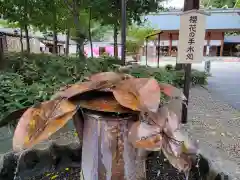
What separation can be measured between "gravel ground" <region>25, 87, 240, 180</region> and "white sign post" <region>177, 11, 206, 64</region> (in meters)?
1.20

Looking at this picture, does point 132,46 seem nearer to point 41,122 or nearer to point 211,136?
point 211,136

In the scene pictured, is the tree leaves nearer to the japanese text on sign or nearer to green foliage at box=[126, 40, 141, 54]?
the japanese text on sign

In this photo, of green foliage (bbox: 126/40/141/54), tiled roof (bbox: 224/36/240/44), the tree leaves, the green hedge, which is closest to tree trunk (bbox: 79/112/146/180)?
the tree leaves

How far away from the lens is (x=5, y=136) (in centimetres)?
404

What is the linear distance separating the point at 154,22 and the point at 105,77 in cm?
2707

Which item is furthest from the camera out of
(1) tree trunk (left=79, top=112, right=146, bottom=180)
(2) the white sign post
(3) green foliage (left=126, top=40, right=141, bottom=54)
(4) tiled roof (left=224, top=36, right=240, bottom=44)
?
(4) tiled roof (left=224, top=36, right=240, bottom=44)

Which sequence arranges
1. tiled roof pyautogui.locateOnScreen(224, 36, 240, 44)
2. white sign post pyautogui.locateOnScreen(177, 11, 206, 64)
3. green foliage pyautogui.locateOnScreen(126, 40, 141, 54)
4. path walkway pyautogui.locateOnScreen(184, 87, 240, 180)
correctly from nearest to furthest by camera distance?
path walkway pyautogui.locateOnScreen(184, 87, 240, 180)
white sign post pyautogui.locateOnScreen(177, 11, 206, 64)
green foliage pyautogui.locateOnScreen(126, 40, 141, 54)
tiled roof pyautogui.locateOnScreen(224, 36, 240, 44)

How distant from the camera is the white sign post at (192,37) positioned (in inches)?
162

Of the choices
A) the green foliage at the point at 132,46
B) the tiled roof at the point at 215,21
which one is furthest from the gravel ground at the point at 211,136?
the tiled roof at the point at 215,21

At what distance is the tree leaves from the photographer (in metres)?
1.25

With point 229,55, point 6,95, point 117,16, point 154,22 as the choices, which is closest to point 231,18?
point 229,55

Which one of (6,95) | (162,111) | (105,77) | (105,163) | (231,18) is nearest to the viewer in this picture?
(162,111)

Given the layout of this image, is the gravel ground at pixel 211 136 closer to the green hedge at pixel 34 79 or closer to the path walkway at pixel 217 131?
the path walkway at pixel 217 131

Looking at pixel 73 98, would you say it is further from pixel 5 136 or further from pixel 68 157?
pixel 5 136
